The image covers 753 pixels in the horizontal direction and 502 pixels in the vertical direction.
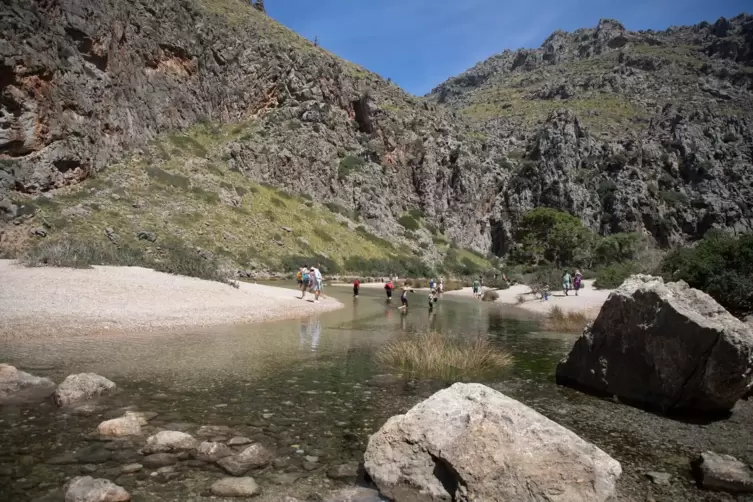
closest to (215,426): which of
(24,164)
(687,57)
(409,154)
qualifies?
(24,164)

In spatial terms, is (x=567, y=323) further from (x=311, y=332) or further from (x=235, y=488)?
(x=235, y=488)

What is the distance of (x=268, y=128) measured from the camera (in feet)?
240

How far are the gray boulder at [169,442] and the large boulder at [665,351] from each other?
908 cm

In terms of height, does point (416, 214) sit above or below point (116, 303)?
above

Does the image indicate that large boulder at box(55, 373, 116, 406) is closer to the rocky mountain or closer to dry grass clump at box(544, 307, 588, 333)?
dry grass clump at box(544, 307, 588, 333)

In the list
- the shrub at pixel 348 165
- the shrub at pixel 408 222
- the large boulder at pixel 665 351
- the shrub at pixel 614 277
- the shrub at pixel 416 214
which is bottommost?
the large boulder at pixel 665 351

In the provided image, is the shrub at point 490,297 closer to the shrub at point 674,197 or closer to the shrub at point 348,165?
the shrub at point 348,165

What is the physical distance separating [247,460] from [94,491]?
1.93 metres

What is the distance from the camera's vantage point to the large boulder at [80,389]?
830cm

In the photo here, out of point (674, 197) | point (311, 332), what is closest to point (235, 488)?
point (311, 332)

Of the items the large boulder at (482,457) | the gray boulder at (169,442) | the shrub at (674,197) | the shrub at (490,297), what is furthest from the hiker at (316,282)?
the shrub at (674,197)

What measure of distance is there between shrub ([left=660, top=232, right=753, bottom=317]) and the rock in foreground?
1288 centimetres

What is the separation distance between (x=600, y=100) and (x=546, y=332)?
456 ft

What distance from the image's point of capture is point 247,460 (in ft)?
21.3
